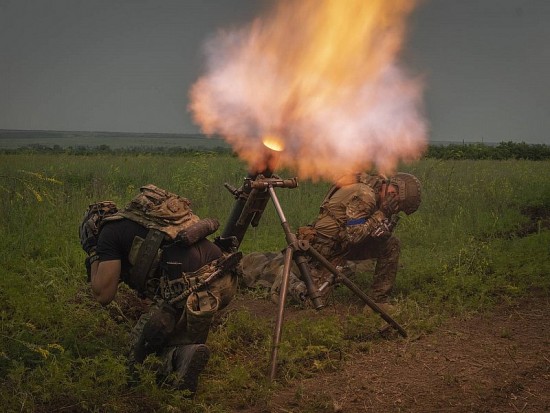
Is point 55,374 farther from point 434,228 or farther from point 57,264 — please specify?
point 434,228

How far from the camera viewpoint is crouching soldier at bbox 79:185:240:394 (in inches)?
205

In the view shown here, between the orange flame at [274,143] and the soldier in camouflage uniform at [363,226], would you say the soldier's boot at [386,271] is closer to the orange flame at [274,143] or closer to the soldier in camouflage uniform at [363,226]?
the soldier in camouflage uniform at [363,226]

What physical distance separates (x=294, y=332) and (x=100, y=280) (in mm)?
2109

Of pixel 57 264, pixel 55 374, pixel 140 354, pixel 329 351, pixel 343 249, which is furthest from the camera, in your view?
pixel 57 264

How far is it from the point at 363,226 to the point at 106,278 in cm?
335

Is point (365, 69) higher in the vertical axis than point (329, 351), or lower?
higher

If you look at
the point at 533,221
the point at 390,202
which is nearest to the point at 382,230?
the point at 390,202

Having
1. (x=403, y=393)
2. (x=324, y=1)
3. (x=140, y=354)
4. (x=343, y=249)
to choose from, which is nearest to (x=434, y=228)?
(x=343, y=249)

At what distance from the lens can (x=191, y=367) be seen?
4977 millimetres

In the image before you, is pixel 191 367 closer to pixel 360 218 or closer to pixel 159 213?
A: pixel 159 213

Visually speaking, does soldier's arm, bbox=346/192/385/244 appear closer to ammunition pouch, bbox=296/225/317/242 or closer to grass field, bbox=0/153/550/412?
ammunition pouch, bbox=296/225/317/242

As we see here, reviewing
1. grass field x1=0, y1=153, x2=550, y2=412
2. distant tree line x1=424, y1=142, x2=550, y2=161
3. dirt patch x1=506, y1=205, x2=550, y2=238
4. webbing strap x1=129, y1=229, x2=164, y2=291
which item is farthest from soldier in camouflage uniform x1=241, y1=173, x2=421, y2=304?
distant tree line x1=424, y1=142, x2=550, y2=161

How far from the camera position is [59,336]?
249 inches

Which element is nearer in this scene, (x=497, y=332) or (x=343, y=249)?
(x=497, y=332)
